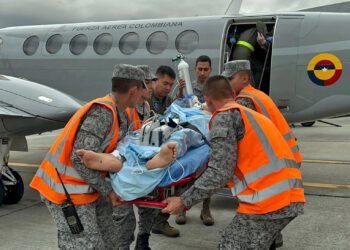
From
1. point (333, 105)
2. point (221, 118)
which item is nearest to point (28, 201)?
point (221, 118)

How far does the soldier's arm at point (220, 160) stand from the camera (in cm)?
224

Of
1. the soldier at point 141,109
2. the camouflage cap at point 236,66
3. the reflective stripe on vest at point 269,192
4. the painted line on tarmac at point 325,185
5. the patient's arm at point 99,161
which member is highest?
the camouflage cap at point 236,66

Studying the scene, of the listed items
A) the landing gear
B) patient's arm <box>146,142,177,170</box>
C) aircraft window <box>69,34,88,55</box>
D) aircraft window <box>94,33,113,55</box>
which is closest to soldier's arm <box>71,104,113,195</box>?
patient's arm <box>146,142,177,170</box>

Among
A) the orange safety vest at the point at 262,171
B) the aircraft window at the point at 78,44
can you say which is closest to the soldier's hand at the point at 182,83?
the orange safety vest at the point at 262,171

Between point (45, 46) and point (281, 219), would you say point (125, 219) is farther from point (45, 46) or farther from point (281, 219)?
point (45, 46)

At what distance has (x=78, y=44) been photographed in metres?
7.96

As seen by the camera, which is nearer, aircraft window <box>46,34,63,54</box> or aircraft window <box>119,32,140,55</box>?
aircraft window <box>119,32,140,55</box>

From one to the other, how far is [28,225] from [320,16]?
19.6 feet

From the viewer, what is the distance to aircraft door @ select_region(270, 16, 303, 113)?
20.2 ft

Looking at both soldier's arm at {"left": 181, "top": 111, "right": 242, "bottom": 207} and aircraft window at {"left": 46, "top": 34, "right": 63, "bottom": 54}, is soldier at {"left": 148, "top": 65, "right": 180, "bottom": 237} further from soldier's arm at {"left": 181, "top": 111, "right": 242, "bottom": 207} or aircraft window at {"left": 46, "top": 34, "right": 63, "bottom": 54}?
aircraft window at {"left": 46, "top": 34, "right": 63, "bottom": 54}

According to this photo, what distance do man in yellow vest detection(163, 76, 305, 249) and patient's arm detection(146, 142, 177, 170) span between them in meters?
0.25

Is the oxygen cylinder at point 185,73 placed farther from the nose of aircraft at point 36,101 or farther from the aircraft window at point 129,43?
the aircraft window at point 129,43

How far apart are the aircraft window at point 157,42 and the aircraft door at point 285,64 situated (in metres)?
2.27

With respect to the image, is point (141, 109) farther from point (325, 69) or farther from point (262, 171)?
point (325, 69)
